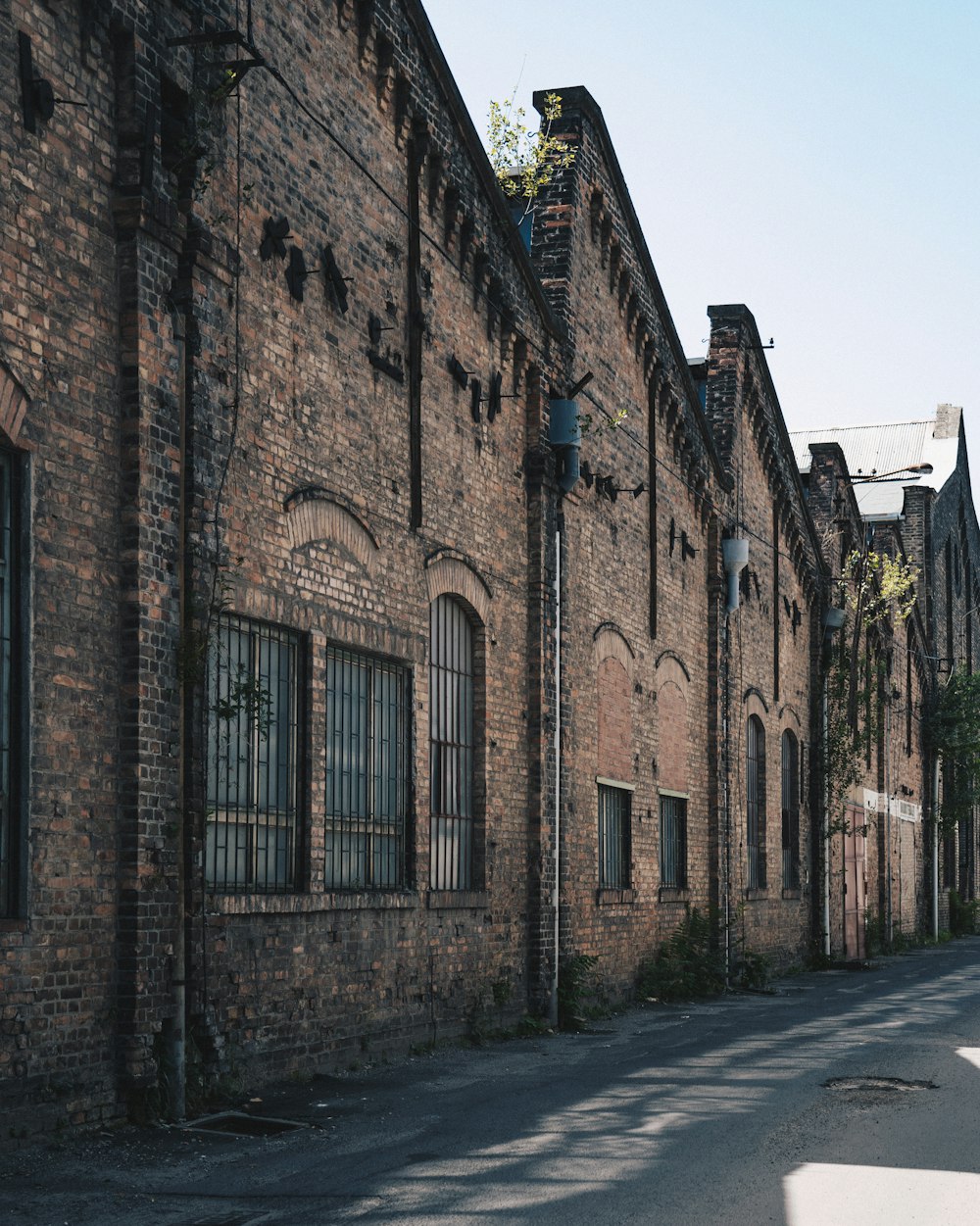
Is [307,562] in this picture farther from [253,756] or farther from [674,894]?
[674,894]

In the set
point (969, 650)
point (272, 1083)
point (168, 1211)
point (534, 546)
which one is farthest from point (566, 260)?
point (969, 650)

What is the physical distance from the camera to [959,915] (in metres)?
46.4

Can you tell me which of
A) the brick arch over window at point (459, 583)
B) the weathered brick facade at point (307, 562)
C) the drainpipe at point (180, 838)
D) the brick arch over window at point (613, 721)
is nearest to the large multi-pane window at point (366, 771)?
the weathered brick facade at point (307, 562)

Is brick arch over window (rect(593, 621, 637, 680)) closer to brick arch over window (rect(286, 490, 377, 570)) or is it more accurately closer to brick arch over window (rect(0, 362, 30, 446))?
brick arch over window (rect(286, 490, 377, 570))

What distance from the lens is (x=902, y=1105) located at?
10680 mm

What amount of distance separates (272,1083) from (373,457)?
4982 mm

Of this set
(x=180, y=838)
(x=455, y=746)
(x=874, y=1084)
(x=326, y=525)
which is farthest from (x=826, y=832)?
(x=180, y=838)

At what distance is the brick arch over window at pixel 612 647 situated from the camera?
18531 mm

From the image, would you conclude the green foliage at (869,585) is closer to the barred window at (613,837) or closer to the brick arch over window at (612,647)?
the brick arch over window at (612,647)

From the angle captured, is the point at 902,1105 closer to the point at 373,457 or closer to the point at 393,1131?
the point at 393,1131

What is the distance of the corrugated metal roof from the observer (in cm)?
4716

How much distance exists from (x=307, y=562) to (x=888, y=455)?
45417 mm

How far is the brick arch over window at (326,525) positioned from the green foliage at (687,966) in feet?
28.6

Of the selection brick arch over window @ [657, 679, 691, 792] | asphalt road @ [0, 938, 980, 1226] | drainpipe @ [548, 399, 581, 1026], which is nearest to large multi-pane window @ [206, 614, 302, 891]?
asphalt road @ [0, 938, 980, 1226]
